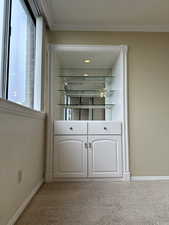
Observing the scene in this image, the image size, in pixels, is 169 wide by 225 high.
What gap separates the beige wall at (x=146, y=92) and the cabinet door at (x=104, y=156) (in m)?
0.23

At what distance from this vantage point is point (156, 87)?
2.98m

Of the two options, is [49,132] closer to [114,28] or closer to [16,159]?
[16,159]

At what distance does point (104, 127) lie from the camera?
2.88 metres

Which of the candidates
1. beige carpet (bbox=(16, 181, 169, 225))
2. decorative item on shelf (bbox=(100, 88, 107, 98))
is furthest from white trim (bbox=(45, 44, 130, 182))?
decorative item on shelf (bbox=(100, 88, 107, 98))

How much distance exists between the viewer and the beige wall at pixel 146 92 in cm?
288

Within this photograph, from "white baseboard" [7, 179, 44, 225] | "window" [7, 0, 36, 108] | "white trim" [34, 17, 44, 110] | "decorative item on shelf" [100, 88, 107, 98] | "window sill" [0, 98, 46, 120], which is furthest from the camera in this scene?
"decorative item on shelf" [100, 88, 107, 98]

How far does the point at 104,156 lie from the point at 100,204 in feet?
3.10

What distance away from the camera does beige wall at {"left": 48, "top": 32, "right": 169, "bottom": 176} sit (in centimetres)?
288

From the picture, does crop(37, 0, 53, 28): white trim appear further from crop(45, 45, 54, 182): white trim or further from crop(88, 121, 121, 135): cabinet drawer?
crop(88, 121, 121, 135): cabinet drawer

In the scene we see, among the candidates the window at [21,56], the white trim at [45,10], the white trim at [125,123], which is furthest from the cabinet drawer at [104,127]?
the white trim at [45,10]

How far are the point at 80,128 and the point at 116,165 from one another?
80 centimetres

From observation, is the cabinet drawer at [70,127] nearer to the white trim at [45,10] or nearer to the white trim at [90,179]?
the white trim at [90,179]

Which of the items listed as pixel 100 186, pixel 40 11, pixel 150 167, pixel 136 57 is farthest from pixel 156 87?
pixel 40 11

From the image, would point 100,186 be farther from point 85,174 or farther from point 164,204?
point 164,204
